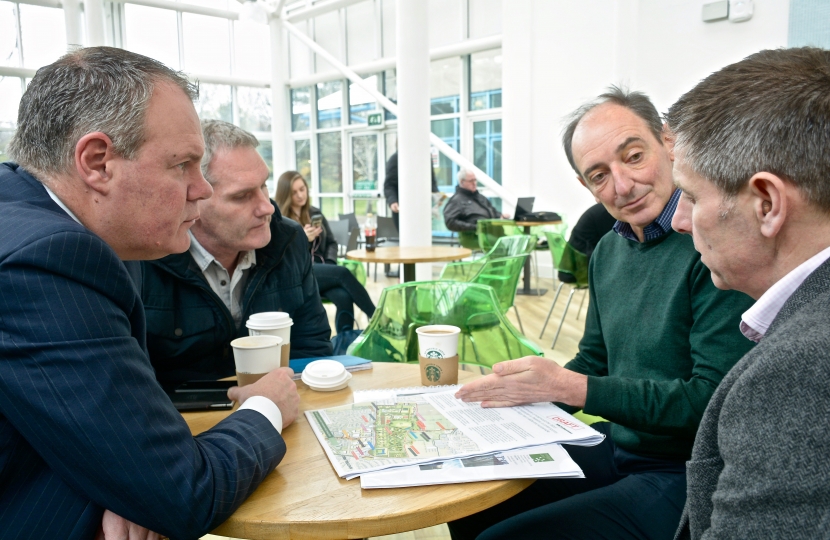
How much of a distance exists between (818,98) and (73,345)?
1032 mm

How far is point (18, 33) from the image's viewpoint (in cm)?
1001

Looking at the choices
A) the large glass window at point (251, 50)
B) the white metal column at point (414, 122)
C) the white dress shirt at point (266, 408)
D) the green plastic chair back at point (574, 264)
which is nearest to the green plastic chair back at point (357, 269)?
the white metal column at point (414, 122)

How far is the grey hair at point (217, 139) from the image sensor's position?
1.89m

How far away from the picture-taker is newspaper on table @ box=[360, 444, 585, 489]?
0.93 metres

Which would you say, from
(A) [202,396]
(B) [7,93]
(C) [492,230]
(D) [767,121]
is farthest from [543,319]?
(B) [7,93]

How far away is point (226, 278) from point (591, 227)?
300 cm

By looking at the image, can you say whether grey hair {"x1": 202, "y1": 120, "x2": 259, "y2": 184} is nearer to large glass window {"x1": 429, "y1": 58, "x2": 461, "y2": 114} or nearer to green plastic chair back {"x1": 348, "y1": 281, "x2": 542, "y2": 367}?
green plastic chair back {"x1": 348, "y1": 281, "x2": 542, "y2": 367}

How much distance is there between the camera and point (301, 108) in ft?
41.2

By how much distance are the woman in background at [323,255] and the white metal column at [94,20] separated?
5995mm

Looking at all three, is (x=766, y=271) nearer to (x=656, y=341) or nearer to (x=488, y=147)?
(x=656, y=341)

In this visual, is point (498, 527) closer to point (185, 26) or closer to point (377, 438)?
point (377, 438)

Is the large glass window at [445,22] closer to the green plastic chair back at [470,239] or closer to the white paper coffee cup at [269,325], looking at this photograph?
the green plastic chair back at [470,239]

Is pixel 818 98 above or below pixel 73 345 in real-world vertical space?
above

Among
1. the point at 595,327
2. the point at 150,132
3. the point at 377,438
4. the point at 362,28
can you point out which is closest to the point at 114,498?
the point at 377,438
